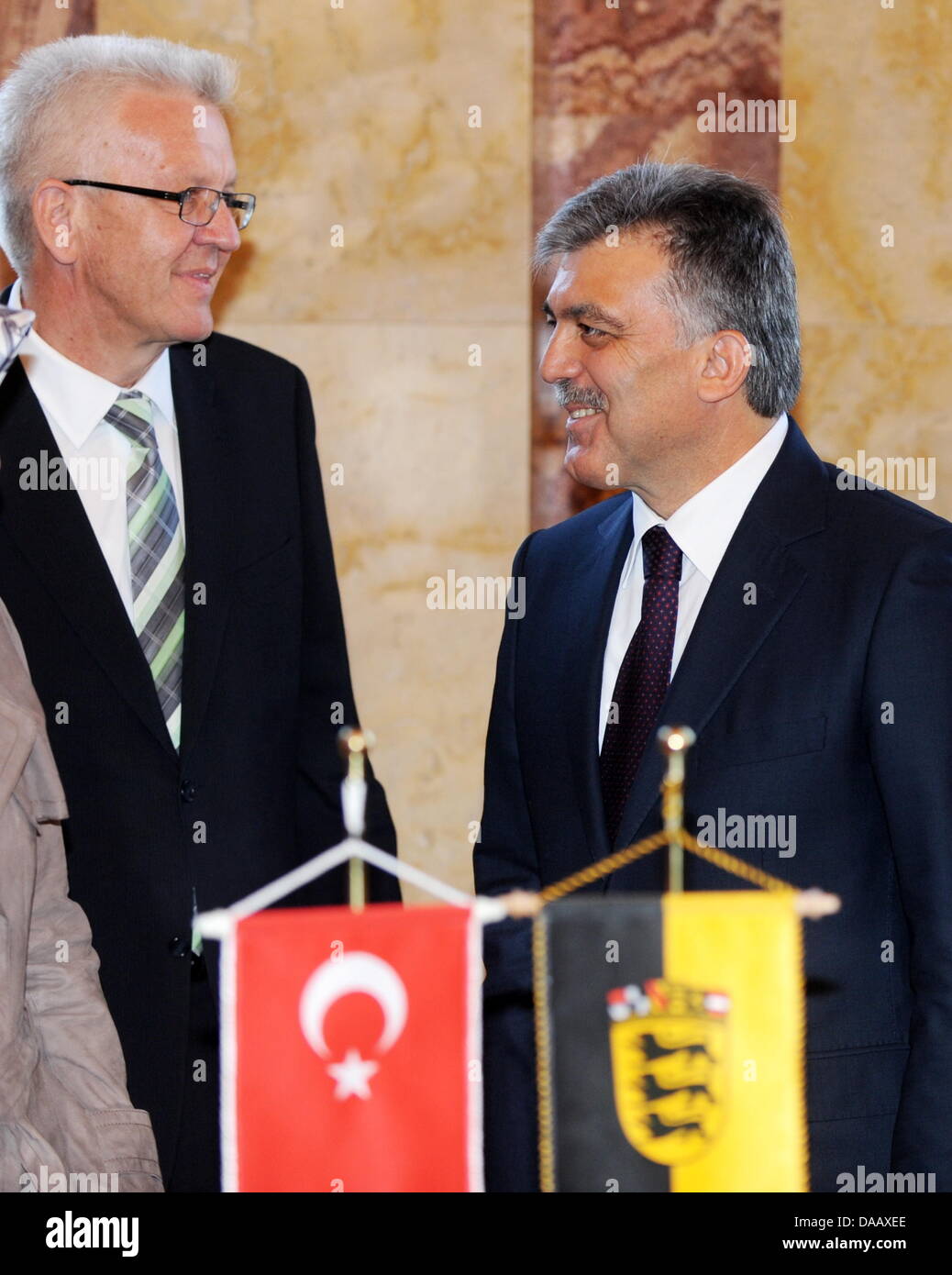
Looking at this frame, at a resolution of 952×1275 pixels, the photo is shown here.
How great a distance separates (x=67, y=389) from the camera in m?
2.49

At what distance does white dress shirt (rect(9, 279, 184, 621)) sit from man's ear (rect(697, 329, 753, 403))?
832 millimetres

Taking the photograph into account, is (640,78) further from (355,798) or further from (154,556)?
(355,798)

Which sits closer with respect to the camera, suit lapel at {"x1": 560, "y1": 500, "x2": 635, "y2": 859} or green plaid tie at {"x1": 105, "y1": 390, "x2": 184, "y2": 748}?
suit lapel at {"x1": 560, "y1": 500, "x2": 635, "y2": 859}

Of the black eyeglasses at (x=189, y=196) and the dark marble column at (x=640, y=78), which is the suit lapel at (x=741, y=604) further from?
the dark marble column at (x=640, y=78)

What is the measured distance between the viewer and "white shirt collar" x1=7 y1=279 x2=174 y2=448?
2473 mm

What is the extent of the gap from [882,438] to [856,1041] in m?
2.05

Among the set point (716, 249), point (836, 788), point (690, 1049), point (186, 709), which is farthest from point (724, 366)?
point (690, 1049)

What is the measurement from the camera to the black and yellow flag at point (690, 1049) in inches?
56.2

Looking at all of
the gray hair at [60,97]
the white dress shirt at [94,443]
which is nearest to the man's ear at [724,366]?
the white dress shirt at [94,443]

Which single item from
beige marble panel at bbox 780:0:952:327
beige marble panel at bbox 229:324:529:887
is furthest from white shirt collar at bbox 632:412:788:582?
beige marble panel at bbox 780:0:952:327

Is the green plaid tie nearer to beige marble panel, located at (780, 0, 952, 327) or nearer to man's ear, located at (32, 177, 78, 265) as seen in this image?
man's ear, located at (32, 177, 78, 265)

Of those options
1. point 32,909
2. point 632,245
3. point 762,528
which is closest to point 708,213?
point 632,245

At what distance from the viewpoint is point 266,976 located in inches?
56.4

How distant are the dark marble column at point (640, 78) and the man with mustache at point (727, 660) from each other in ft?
4.29
